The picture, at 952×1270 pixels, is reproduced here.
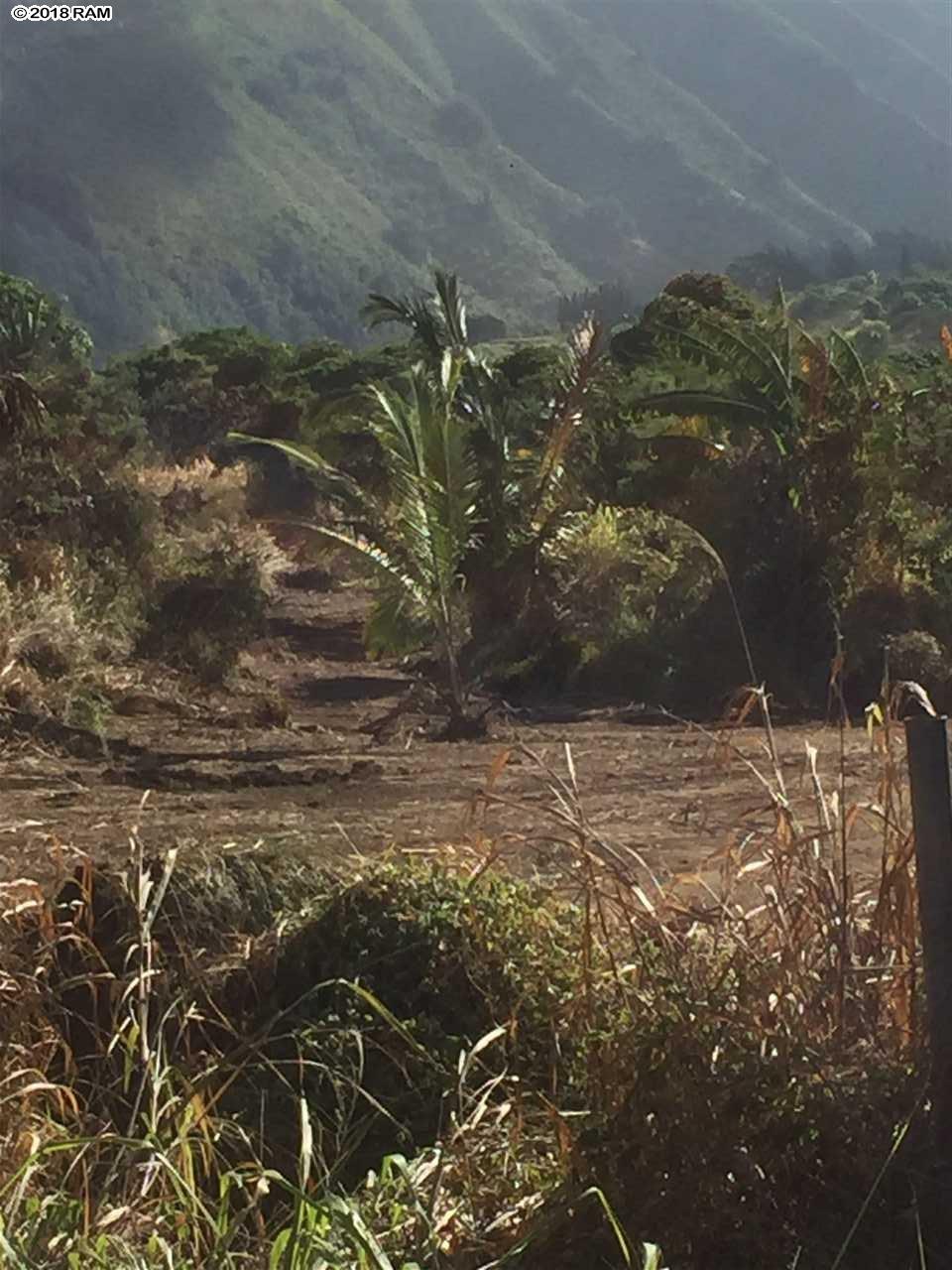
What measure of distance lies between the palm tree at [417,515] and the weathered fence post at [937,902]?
7.74 meters

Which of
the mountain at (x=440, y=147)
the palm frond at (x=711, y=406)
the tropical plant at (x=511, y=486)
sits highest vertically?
the mountain at (x=440, y=147)

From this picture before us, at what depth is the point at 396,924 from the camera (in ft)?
15.2

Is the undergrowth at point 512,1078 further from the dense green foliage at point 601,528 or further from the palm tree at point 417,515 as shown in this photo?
the dense green foliage at point 601,528

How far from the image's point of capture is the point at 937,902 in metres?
3.06

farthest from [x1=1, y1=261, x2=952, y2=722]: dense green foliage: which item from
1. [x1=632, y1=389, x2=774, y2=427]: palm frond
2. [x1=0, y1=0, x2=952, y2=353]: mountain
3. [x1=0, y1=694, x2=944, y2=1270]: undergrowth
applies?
[x1=0, y1=0, x2=952, y2=353]: mountain

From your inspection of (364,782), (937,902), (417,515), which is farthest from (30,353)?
(937,902)

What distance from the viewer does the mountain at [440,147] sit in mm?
59062

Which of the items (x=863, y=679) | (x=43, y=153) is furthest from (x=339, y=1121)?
(x=43, y=153)

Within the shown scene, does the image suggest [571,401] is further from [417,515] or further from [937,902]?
[937,902]

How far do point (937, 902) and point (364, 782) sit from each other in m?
6.31

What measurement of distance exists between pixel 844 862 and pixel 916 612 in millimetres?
10260

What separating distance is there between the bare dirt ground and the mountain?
34306 millimetres

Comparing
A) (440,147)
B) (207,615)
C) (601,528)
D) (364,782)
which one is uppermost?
(440,147)

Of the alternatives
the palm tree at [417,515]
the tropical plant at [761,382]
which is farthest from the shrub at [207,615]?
the tropical plant at [761,382]
